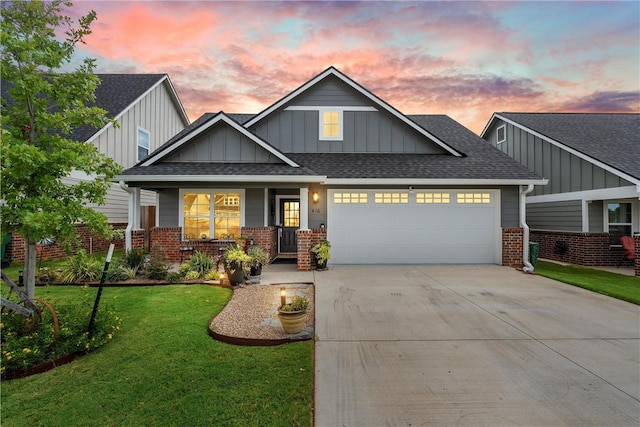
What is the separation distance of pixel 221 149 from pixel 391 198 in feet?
19.7

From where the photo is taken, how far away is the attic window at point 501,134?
16.3 m

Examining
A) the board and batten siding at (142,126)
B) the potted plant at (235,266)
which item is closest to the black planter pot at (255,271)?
the potted plant at (235,266)

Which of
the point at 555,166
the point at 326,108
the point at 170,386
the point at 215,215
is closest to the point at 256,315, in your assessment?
the point at 170,386

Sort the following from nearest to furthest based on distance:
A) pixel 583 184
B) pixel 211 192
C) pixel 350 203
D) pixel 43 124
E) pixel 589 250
Answer: pixel 43 124, pixel 350 203, pixel 211 192, pixel 589 250, pixel 583 184

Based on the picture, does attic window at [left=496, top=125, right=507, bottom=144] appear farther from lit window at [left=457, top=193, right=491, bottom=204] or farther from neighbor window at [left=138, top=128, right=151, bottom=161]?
neighbor window at [left=138, top=128, right=151, bottom=161]

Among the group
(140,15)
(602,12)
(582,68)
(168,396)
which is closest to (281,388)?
(168,396)

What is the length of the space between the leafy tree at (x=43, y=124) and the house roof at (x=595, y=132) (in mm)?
14085

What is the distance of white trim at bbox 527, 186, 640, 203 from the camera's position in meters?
9.84

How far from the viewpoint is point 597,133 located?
13.8m

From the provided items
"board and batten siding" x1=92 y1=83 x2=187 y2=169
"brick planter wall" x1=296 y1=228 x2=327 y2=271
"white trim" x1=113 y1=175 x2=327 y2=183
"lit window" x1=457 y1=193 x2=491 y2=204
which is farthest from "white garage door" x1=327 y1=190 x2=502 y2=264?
"board and batten siding" x1=92 y1=83 x2=187 y2=169

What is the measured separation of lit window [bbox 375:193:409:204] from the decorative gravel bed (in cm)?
438

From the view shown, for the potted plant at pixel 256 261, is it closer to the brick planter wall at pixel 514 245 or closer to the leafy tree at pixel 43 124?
the leafy tree at pixel 43 124

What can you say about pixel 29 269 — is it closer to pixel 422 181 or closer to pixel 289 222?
pixel 289 222

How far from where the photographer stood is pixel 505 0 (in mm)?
9930
